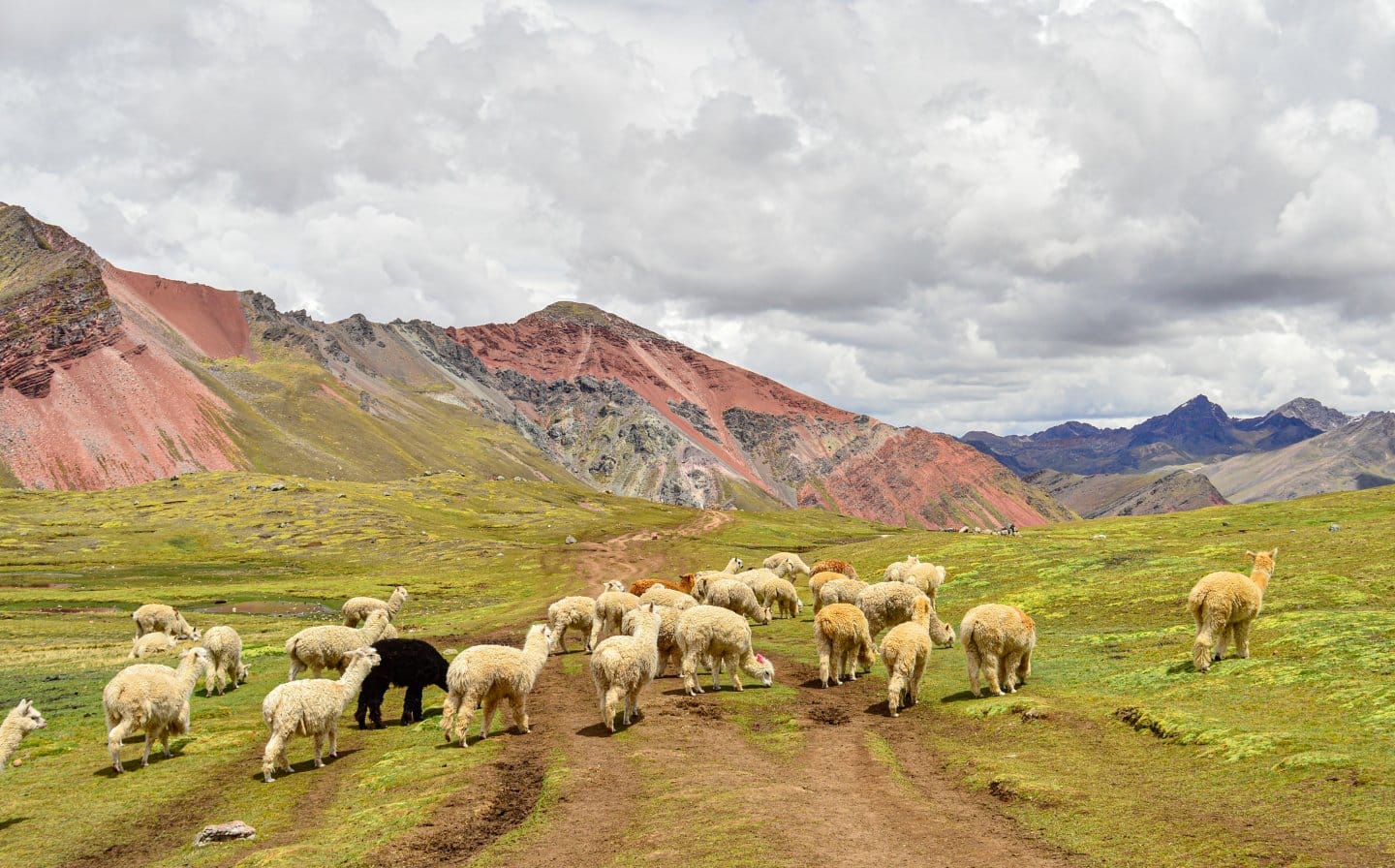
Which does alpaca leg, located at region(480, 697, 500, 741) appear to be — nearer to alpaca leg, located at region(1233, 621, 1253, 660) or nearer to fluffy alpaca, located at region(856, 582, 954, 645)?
fluffy alpaca, located at region(856, 582, 954, 645)

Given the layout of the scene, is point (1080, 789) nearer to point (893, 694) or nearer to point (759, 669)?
point (893, 694)

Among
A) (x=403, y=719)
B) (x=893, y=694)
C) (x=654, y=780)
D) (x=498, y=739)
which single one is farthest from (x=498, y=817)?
(x=893, y=694)

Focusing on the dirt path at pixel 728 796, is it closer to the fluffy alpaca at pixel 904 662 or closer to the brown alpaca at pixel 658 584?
the fluffy alpaca at pixel 904 662

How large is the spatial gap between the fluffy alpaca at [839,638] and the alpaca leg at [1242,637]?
12195mm

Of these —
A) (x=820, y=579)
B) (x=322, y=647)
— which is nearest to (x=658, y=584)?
(x=820, y=579)

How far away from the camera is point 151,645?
4384cm

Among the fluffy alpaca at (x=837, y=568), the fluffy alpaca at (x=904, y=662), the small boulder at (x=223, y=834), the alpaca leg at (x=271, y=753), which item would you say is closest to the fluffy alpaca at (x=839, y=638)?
the fluffy alpaca at (x=904, y=662)

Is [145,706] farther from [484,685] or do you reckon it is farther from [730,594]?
[730,594]

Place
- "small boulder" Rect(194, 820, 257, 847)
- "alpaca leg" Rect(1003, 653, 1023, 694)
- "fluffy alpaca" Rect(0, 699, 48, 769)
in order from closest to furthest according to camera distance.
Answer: "small boulder" Rect(194, 820, 257, 847)
"fluffy alpaca" Rect(0, 699, 48, 769)
"alpaca leg" Rect(1003, 653, 1023, 694)

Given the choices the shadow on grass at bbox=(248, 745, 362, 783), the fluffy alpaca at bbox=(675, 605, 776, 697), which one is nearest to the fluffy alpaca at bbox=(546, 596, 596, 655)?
the fluffy alpaca at bbox=(675, 605, 776, 697)

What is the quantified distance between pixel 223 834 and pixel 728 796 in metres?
10.9

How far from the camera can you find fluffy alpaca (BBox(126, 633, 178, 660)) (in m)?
43.2

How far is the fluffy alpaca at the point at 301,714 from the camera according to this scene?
22.3 meters

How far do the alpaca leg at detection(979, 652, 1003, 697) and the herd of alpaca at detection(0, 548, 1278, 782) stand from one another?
1.6 inches
